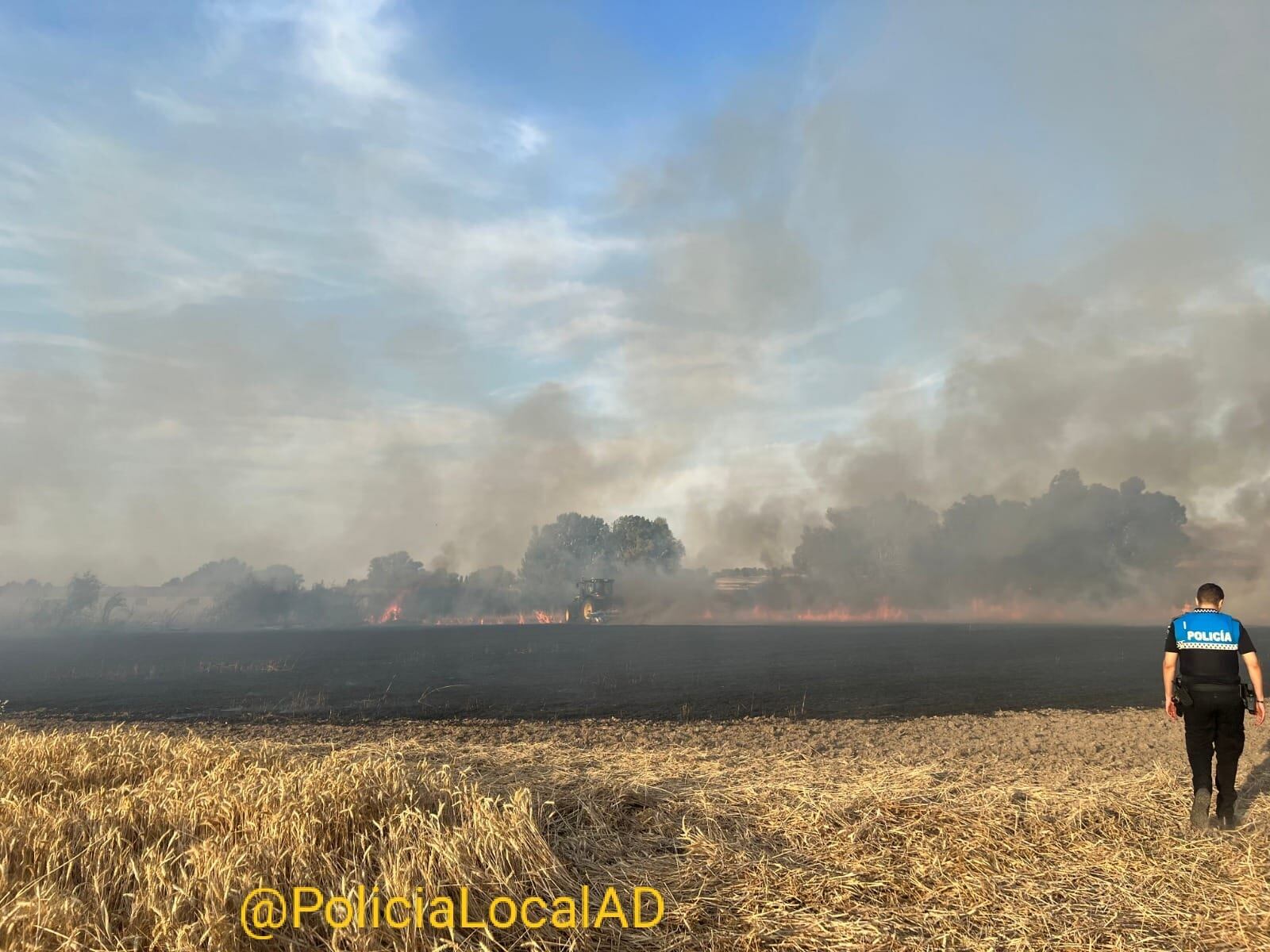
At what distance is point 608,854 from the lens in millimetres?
8422

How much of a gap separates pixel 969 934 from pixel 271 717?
36188 millimetres

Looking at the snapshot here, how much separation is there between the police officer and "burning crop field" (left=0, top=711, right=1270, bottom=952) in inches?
25.9

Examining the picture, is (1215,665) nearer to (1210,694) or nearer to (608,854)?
(1210,694)

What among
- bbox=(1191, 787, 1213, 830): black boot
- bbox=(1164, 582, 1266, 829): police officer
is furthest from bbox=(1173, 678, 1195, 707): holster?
bbox=(1191, 787, 1213, 830): black boot

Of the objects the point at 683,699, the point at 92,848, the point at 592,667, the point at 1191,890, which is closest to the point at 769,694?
the point at 683,699

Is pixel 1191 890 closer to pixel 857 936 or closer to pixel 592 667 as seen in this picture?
pixel 857 936

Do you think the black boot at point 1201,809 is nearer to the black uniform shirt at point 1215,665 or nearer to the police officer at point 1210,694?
the police officer at point 1210,694

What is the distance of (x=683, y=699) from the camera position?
4141 cm

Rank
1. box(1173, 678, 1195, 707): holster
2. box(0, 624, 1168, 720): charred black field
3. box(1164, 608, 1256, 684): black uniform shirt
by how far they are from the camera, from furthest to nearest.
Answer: box(0, 624, 1168, 720): charred black field < box(1173, 678, 1195, 707): holster < box(1164, 608, 1256, 684): black uniform shirt

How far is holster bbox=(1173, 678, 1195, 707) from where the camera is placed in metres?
10.7

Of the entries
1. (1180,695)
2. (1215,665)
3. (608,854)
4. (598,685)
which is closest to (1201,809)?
(1180,695)

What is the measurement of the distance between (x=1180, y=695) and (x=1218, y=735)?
64 centimetres

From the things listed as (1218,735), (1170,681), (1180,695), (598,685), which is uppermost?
(1170,681)

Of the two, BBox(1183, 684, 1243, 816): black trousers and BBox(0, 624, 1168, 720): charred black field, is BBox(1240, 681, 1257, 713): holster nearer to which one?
BBox(1183, 684, 1243, 816): black trousers
